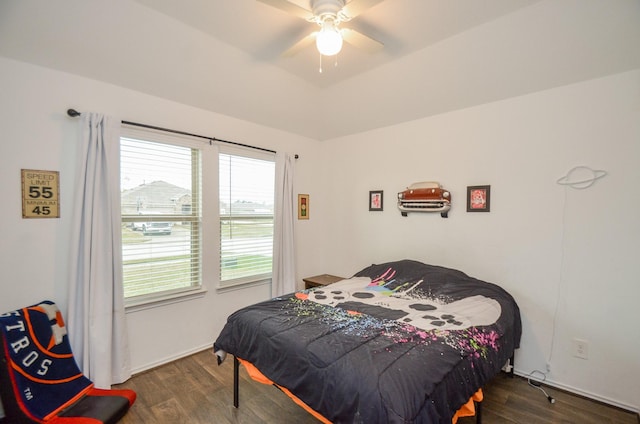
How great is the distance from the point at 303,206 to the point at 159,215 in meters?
1.85

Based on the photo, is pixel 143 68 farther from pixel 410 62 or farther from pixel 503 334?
pixel 503 334

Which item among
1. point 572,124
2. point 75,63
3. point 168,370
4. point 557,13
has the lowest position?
point 168,370

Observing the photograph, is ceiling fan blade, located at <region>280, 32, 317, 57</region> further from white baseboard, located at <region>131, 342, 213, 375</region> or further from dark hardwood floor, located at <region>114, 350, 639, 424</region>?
white baseboard, located at <region>131, 342, 213, 375</region>

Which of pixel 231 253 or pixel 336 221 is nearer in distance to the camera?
pixel 231 253

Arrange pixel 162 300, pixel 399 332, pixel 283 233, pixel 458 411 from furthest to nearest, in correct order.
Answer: pixel 283 233, pixel 162 300, pixel 399 332, pixel 458 411

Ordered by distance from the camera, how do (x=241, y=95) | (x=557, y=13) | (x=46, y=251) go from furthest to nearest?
(x=241, y=95), (x=46, y=251), (x=557, y=13)

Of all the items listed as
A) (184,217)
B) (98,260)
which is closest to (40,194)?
(98,260)

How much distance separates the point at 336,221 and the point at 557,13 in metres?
3.06

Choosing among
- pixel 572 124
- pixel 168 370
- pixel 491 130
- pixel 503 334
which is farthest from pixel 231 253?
pixel 572 124

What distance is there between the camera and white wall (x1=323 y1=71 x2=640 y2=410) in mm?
2176

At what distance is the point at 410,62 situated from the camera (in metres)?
2.65

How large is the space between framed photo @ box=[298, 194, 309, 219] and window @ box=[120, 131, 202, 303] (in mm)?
1401

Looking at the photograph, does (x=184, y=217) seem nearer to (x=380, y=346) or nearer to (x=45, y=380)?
(x=45, y=380)

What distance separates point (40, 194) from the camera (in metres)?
2.12
